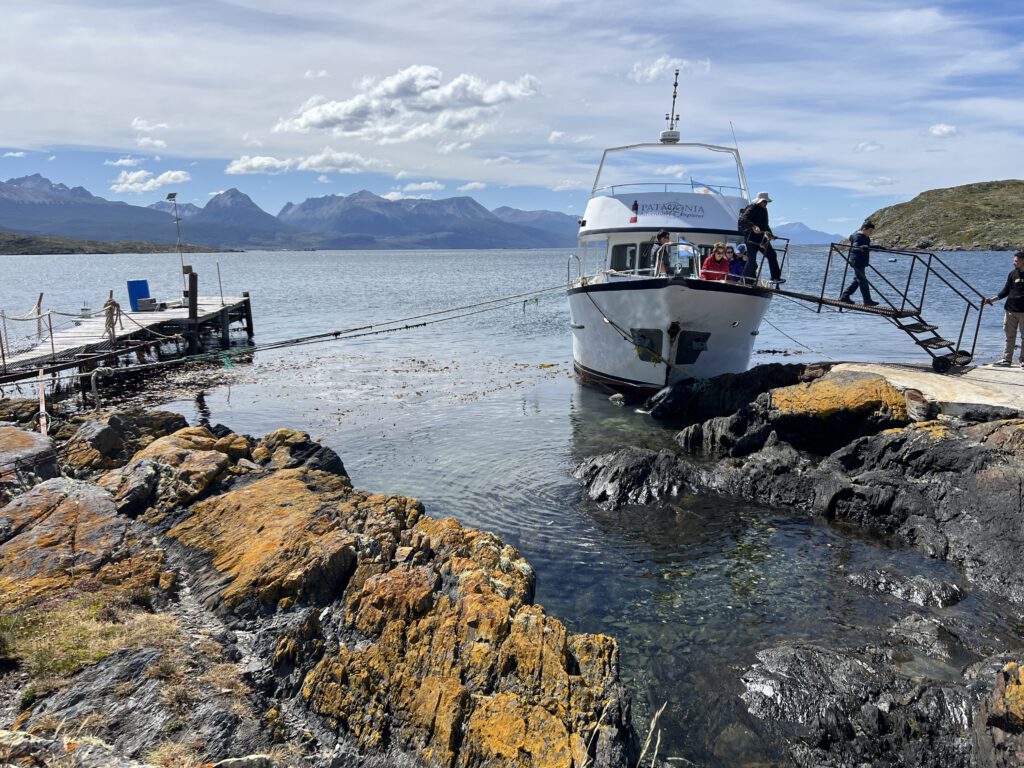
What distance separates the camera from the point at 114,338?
74.4ft

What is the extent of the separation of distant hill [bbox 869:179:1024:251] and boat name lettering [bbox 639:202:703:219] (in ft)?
390

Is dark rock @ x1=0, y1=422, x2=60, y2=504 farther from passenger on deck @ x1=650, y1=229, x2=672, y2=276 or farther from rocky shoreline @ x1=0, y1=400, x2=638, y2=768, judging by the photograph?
passenger on deck @ x1=650, y1=229, x2=672, y2=276

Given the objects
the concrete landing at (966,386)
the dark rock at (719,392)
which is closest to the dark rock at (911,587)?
the concrete landing at (966,386)

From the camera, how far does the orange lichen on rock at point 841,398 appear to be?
523 inches

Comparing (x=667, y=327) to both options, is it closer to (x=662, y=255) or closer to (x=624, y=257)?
(x=662, y=255)

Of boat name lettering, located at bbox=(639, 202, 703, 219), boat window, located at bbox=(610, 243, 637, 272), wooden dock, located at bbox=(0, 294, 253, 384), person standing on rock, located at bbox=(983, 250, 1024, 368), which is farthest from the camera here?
boat window, located at bbox=(610, 243, 637, 272)

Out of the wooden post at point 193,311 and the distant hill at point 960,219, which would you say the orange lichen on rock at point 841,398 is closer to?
the wooden post at point 193,311

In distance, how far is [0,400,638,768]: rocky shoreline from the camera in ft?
15.0

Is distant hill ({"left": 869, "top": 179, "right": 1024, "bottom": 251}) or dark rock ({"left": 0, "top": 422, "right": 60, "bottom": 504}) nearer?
dark rock ({"left": 0, "top": 422, "right": 60, "bottom": 504})

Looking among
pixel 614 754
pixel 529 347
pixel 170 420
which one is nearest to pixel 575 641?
pixel 614 754

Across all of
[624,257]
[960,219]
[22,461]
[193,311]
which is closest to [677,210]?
[624,257]

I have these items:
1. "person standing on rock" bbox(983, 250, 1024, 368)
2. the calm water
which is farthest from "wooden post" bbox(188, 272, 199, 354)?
"person standing on rock" bbox(983, 250, 1024, 368)

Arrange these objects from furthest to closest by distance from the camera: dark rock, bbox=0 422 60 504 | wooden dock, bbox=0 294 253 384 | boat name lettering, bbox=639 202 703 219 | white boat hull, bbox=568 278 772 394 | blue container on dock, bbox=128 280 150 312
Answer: blue container on dock, bbox=128 280 150 312 < boat name lettering, bbox=639 202 703 219 < wooden dock, bbox=0 294 253 384 < white boat hull, bbox=568 278 772 394 < dark rock, bbox=0 422 60 504

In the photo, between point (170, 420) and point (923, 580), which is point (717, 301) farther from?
point (170, 420)
